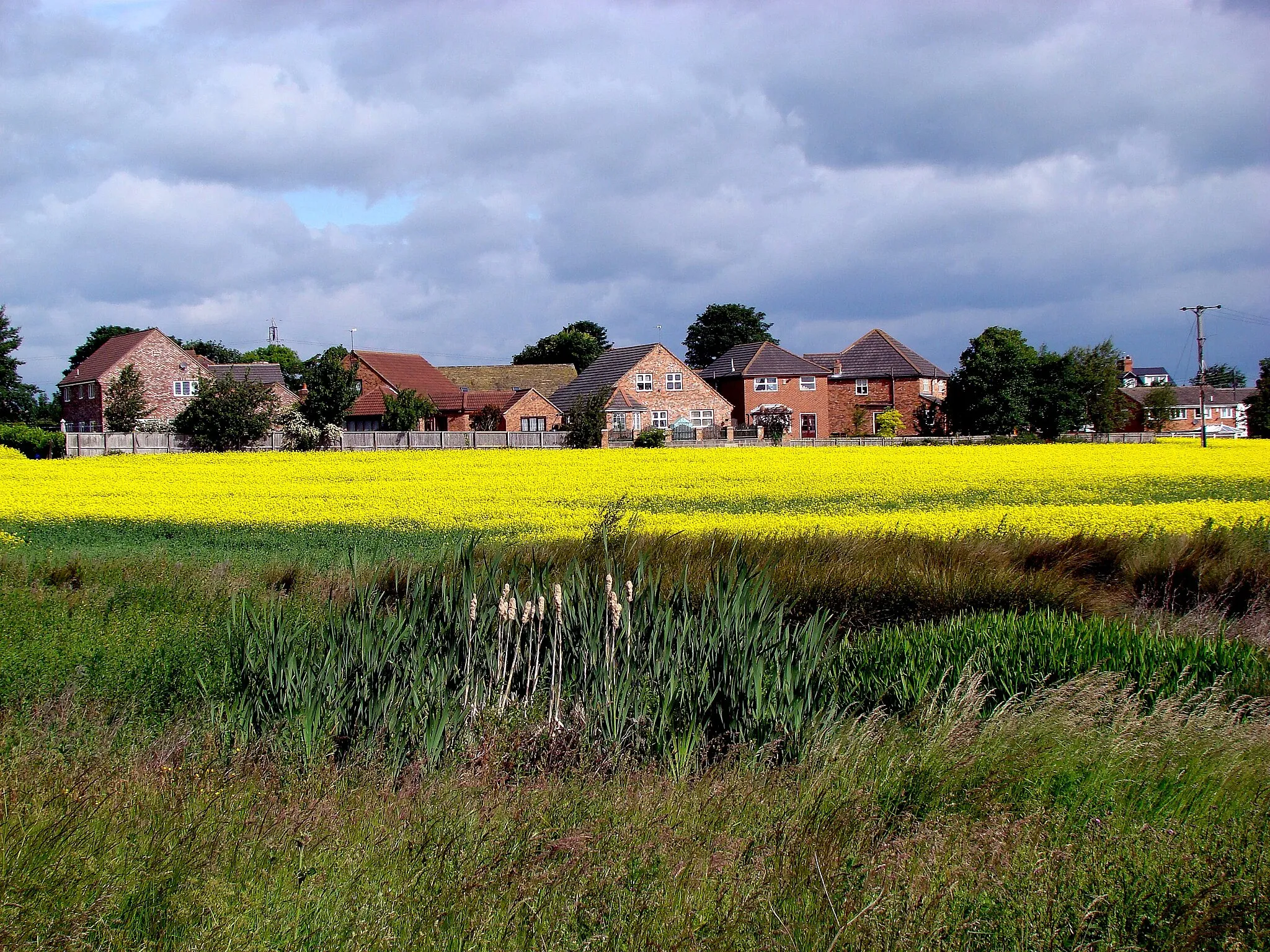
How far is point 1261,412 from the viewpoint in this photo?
8238 centimetres

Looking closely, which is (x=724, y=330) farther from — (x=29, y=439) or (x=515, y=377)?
(x=29, y=439)

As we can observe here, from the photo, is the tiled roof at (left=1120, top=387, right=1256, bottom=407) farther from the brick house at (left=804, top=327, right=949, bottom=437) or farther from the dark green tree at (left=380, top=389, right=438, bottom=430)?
the dark green tree at (left=380, top=389, right=438, bottom=430)

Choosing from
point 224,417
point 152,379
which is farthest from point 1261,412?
point 152,379

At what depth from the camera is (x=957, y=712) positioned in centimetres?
645

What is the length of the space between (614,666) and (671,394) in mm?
62844

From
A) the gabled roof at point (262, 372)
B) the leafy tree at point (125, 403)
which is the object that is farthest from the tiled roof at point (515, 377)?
the leafy tree at point (125, 403)

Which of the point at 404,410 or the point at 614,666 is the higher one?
the point at 404,410

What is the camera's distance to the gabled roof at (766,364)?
71250mm

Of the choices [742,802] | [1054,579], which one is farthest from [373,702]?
[1054,579]

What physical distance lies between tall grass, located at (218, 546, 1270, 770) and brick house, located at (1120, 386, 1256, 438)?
86307mm

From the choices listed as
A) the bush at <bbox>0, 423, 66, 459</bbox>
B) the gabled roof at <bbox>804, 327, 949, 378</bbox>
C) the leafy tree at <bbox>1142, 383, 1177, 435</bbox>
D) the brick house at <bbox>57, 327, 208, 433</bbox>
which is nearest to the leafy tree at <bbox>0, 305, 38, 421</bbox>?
the brick house at <bbox>57, 327, 208, 433</bbox>

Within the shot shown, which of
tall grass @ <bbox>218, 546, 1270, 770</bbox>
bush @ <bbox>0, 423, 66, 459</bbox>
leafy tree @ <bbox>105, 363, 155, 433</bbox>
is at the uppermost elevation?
leafy tree @ <bbox>105, 363, 155, 433</bbox>

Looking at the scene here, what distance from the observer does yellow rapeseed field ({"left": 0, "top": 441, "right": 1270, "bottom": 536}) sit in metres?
17.8

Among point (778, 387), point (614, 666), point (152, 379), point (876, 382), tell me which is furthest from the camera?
point (876, 382)
